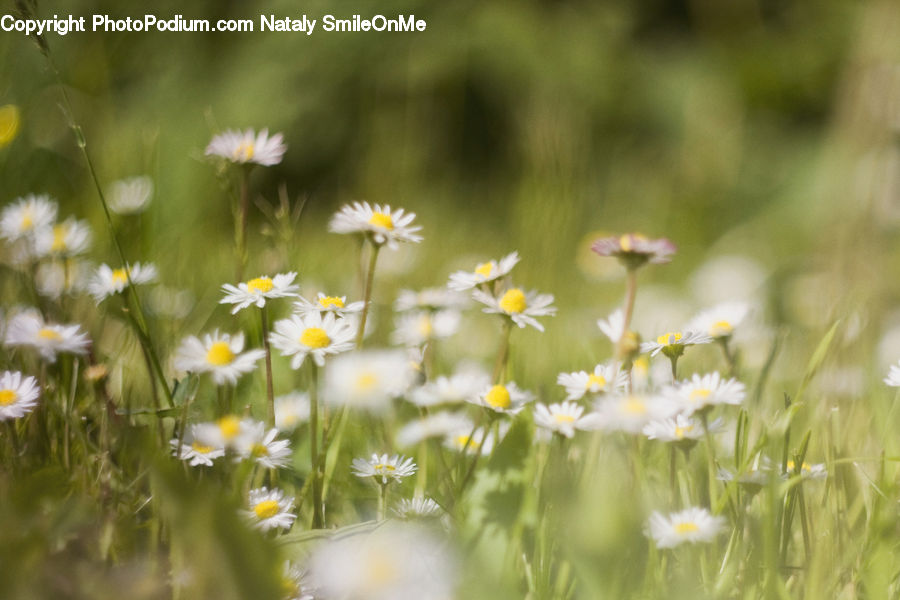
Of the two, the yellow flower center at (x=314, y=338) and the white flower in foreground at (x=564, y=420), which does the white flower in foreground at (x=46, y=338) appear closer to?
the yellow flower center at (x=314, y=338)

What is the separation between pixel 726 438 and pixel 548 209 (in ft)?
1.65

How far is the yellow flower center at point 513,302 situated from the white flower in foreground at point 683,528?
0.18m

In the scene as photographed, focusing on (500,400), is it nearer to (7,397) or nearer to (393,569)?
(393,569)

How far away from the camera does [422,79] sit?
2.96 m

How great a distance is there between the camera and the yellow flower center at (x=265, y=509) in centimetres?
52

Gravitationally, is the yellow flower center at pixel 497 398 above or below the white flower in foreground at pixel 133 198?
below

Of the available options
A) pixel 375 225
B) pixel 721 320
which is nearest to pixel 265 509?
pixel 375 225

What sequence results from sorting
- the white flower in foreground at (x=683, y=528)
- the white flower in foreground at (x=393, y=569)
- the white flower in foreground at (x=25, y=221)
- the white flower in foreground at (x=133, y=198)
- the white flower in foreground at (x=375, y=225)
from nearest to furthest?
the white flower in foreground at (x=393, y=569) < the white flower in foreground at (x=683, y=528) < the white flower in foreground at (x=375, y=225) < the white flower in foreground at (x=25, y=221) < the white flower in foreground at (x=133, y=198)

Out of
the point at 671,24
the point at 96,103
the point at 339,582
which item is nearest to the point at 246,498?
the point at 339,582

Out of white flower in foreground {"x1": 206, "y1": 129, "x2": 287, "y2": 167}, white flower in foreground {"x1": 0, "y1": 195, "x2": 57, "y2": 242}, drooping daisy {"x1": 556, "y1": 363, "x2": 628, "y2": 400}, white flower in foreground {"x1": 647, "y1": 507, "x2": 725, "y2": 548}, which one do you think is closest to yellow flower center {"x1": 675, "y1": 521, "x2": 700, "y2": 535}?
white flower in foreground {"x1": 647, "y1": 507, "x2": 725, "y2": 548}

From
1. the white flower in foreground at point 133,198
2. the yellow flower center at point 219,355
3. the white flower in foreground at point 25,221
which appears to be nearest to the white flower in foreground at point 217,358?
the yellow flower center at point 219,355

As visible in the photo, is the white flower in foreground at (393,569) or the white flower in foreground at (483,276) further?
the white flower in foreground at (483,276)

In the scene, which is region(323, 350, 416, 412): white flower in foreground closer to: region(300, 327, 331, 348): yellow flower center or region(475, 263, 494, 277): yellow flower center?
region(300, 327, 331, 348): yellow flower center

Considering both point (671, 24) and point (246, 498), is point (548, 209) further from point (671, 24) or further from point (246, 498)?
point (671, 24)
